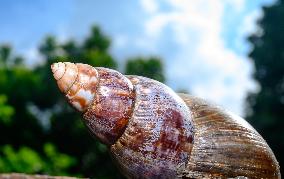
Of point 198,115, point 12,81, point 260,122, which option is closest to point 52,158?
point 260,122

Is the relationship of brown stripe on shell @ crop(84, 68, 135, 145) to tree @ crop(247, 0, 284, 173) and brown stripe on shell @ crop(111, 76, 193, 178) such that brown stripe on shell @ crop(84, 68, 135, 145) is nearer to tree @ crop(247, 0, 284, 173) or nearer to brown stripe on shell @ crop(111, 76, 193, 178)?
brown stripe on shell @ crop(111, 76, 193, 178)

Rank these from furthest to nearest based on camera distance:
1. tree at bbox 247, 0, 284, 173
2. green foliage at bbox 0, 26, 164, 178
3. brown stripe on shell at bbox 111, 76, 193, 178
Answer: green foliage at bbox 0, 26, 164, 178
tree at bbox 247, 0, 284, 173
brown stripe on shell at bbox 111, 76, 193, 178

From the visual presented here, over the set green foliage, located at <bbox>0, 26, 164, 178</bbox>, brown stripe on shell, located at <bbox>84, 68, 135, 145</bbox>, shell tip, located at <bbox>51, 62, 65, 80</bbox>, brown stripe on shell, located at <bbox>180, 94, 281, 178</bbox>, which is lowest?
green foliage, located at <bbox>0, 26, 164, 178</bbox>

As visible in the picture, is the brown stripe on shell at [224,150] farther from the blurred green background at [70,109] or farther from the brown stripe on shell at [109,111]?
the blurred green background at [70,109]

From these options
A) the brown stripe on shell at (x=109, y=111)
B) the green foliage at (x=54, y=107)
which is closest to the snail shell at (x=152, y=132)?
the brown stripe on shell at (x=109, y=111)

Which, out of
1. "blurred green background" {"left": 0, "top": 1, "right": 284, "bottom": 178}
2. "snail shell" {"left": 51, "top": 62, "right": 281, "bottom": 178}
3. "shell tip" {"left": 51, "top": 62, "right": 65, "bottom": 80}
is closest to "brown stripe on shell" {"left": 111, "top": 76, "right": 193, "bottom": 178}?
"snail shell" {"left": 51, "top": 62, "right": 281, "bottom": 178}

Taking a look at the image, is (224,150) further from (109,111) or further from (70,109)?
(70,109)

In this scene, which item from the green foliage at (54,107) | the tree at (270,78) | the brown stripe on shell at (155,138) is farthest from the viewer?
the green foliage at (54,107)

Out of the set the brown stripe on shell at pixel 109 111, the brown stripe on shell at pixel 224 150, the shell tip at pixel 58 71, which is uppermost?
the shell tip at pixel 58 71
